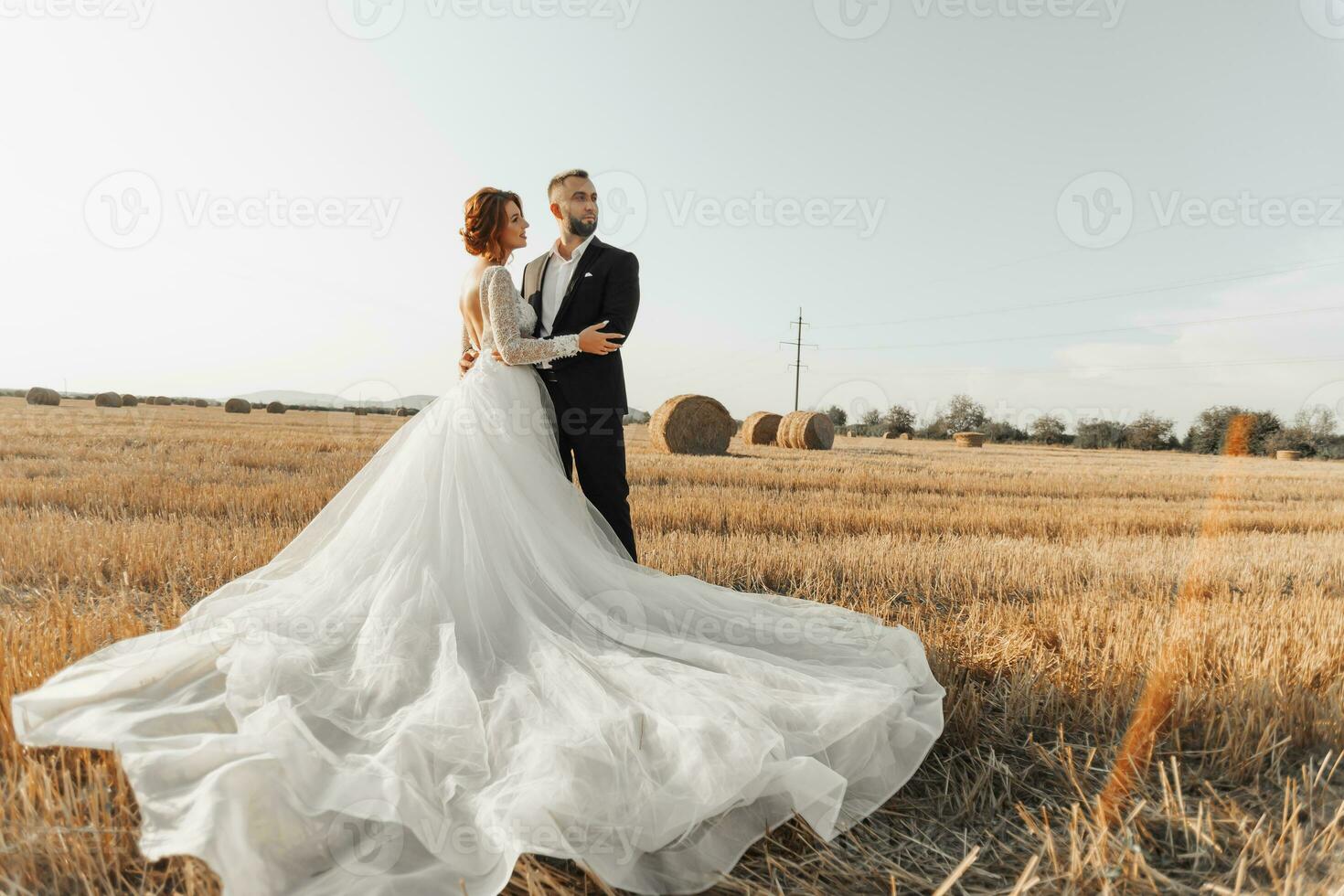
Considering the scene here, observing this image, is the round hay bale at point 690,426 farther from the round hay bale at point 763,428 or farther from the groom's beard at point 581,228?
the groom's beard at point 581,228

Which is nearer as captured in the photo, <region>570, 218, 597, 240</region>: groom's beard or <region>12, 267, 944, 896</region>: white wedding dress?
<region>12, 267, 944, 896</region>: white wedding dress

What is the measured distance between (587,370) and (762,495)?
17.1 feet

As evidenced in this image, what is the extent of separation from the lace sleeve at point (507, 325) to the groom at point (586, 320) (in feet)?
0.48

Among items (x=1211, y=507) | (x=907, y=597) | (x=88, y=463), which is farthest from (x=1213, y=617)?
(x=88, y=463)

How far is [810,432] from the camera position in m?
19.9

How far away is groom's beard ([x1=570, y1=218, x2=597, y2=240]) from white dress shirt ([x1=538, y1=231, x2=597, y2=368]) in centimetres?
4

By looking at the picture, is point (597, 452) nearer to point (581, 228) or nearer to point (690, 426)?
point (581, 228)

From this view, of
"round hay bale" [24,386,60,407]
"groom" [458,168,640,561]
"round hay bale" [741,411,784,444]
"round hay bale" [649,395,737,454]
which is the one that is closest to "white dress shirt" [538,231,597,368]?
"groom" [458,168,640,561]

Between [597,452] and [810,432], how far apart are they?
1649cm

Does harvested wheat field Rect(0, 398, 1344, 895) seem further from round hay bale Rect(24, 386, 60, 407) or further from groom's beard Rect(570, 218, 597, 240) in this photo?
round hay bale Rect(24, 386, 60, 407)

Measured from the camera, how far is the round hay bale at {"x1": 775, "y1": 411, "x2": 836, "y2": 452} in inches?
782

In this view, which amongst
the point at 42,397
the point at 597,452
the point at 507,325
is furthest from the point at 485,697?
the point at 42,397

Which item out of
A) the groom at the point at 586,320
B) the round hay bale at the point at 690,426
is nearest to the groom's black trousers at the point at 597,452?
the groom at the point at 586,320

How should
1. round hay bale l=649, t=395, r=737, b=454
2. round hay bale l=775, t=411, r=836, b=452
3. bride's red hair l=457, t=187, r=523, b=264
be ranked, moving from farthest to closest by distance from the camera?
round hay bale l=775, t=411, r=836, b=452 < round hay bale l=649, t=395, r=737, b=454 < bride's red hair l=457, t=187, r=523, b=264
